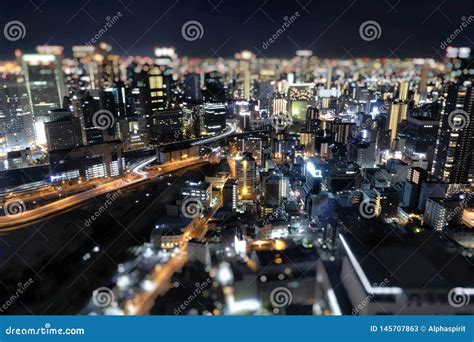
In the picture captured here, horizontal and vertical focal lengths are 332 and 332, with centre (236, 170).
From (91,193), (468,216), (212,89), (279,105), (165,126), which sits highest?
(212,89)

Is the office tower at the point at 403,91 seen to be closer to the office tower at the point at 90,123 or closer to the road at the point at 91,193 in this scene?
the road at the point at 91,193

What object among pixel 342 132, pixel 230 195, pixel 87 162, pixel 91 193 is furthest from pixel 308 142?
pixel 91 193

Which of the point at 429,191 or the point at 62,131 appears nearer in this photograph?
the point at 429,191

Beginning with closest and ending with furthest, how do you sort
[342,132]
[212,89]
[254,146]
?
[254,146], [342,132], [212,89]

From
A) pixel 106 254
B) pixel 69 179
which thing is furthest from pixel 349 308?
pixel 69 179

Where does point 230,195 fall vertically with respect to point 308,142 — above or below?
below

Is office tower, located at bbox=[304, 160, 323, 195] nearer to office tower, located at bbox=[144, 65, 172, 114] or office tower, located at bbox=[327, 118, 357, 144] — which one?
office tower, located at bbox=[327, 118, 357, 144]

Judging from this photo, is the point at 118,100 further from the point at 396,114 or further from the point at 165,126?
the point at 396,114

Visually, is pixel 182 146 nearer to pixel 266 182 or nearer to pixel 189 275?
pixel 266 182
